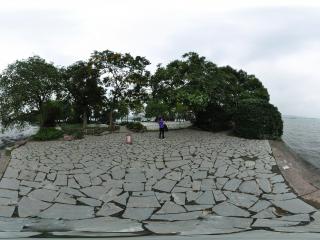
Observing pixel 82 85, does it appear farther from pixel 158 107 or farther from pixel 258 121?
pixel 258 121

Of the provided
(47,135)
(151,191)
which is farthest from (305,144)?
(47,135)

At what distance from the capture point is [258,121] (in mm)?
15297

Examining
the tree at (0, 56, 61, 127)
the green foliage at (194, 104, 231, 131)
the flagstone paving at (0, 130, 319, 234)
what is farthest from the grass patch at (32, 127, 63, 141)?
the green foliage at (194, 104, 231, 131)

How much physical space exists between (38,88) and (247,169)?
515 inches

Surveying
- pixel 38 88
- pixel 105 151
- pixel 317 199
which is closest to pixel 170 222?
pixel 317 199

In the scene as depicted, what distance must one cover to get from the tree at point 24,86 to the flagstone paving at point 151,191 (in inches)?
219

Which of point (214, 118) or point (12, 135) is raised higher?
point (214, 118)

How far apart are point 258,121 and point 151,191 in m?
9.44

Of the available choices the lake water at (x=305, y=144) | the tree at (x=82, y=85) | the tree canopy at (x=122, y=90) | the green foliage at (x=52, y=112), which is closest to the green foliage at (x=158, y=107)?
the tree canopy at (x=122, y=90)

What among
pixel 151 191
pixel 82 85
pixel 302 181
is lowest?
pixel 151 191

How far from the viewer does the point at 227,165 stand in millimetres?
9914

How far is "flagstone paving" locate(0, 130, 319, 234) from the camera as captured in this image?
19.6 feet

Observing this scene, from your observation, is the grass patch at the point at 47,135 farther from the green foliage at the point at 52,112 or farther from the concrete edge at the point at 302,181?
the concrete edge at the point at 302,181

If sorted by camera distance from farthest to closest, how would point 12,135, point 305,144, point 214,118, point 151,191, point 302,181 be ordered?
point 12,135
point 305,144
point 214,118
point 302,181
point 151,191
